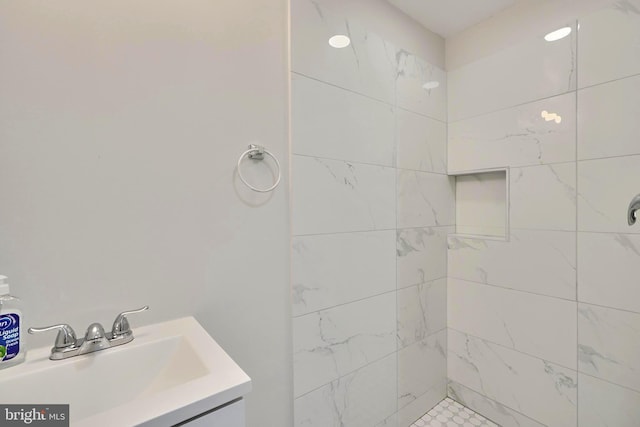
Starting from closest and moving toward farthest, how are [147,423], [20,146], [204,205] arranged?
[147,423], [20,146], [204,205]

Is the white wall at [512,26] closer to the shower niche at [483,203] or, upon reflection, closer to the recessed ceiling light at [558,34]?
the recessed ceiling light at [558,34]

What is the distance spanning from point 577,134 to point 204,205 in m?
1.78

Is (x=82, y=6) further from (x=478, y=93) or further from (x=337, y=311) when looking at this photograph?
(x=478, y=93)

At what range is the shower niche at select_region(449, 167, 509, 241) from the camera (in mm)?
1851

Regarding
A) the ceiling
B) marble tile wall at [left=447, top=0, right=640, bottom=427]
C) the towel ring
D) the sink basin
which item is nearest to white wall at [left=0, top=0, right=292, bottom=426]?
the towel ring

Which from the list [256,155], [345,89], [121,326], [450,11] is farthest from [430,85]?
[121,326]

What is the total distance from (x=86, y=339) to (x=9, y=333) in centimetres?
15

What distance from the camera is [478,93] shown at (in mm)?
1854

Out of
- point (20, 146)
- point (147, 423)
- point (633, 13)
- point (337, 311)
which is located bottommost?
point (337, 311)

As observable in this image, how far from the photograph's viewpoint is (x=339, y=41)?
56.0 inches

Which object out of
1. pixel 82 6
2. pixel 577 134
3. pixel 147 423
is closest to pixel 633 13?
pixel 577 134

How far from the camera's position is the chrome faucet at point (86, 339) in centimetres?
77

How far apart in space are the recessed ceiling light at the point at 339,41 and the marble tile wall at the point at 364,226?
0.08 ft

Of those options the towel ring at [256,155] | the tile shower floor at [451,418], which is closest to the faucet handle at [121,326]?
the towel ring at [256,155]
